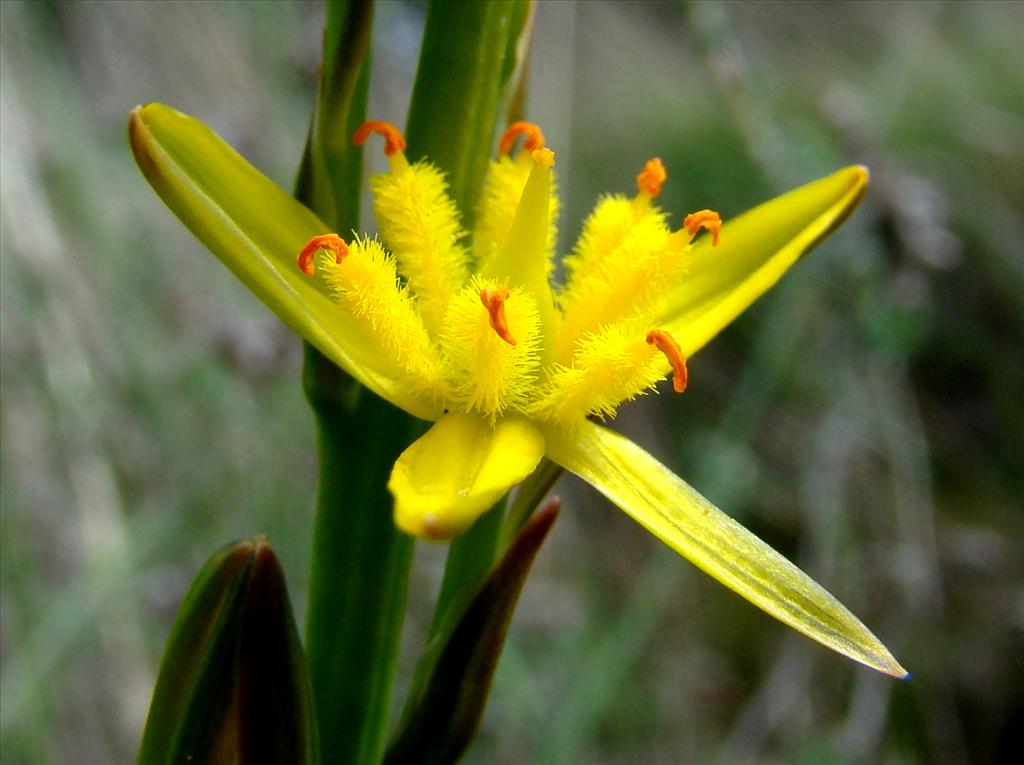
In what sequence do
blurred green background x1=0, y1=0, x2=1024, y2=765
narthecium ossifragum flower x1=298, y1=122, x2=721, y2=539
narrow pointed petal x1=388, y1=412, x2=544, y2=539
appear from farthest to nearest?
blurred green background x1=0, y1=0, x2=1024, y2=765, narthecium ossifragum flower x1=298, y1=122, x2=721, y2=539, narrow pointed petal x1=388, y1=412, x2=544, y2=539

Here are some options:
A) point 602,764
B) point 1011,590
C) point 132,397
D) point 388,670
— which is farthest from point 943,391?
point 388,670

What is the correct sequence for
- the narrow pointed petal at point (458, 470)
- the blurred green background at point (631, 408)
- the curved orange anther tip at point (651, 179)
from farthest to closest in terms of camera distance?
the blurred green background at point (631, 408) < the curved orange anther tip at point (651, 179) < the narrow pointed petal at point (458, 470)

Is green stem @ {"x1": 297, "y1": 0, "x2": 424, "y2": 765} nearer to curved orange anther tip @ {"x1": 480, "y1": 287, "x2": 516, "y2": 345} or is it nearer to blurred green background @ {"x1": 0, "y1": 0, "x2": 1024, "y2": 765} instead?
curved orange anther tip @ {"x1": 480, "y1": 287, "x2": 516, "y2": 345}

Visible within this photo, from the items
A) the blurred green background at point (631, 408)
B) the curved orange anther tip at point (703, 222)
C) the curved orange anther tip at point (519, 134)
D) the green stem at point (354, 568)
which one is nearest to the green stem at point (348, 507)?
the green stem at point (354, 568)

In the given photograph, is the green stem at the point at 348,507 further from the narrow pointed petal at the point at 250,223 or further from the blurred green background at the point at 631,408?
the blurred green background at the point at 631,408

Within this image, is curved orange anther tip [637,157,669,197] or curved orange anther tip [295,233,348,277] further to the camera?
curved orange anther tip [637,157,669,197]

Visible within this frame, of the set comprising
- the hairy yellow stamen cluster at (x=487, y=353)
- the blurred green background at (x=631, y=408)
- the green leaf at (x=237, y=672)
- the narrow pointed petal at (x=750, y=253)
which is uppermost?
the narrow pointed petal at (x=750, y=253)

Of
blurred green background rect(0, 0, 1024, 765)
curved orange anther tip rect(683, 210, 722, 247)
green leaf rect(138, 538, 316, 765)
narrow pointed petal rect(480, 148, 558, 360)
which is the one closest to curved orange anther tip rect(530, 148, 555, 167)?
narrow pointed petal rect(480, 148, 558, 360)
